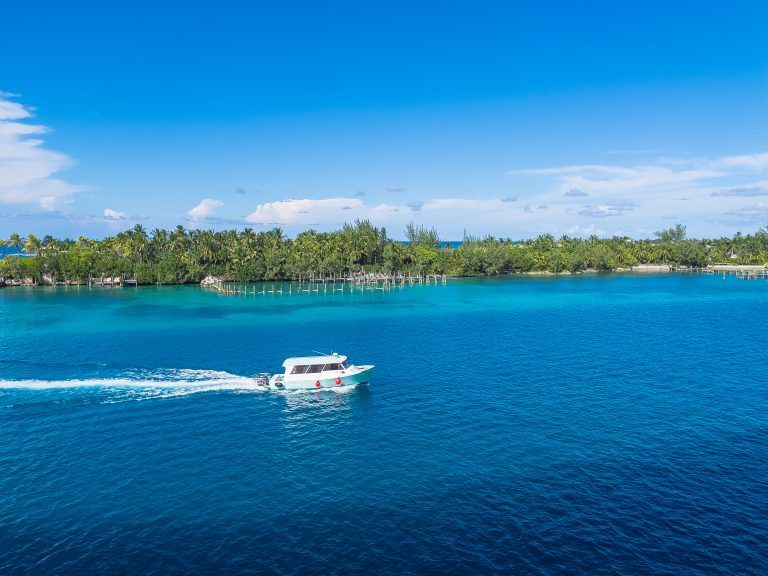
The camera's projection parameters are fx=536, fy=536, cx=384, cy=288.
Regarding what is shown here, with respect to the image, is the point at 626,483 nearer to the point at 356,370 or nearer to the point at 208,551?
the point at 208,551

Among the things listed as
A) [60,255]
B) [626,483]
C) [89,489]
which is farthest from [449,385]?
[60,255]

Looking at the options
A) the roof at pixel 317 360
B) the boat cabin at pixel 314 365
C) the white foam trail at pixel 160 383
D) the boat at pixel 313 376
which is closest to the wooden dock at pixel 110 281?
the white foam trail at pixel 160 383

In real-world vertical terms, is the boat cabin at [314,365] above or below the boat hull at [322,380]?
above

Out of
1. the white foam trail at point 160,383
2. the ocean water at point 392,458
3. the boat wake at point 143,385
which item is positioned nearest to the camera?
the ocean water at point 392,458

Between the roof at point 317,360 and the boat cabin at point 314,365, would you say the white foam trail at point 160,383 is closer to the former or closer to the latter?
the boat cabin at point 314,365

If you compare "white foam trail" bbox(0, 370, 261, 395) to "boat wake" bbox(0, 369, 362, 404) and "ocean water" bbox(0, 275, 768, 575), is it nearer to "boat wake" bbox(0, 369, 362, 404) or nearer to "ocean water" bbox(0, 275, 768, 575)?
"boat wake" bbox(0, 369, 362, 404)

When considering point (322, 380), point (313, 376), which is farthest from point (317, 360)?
point (322, 380)
